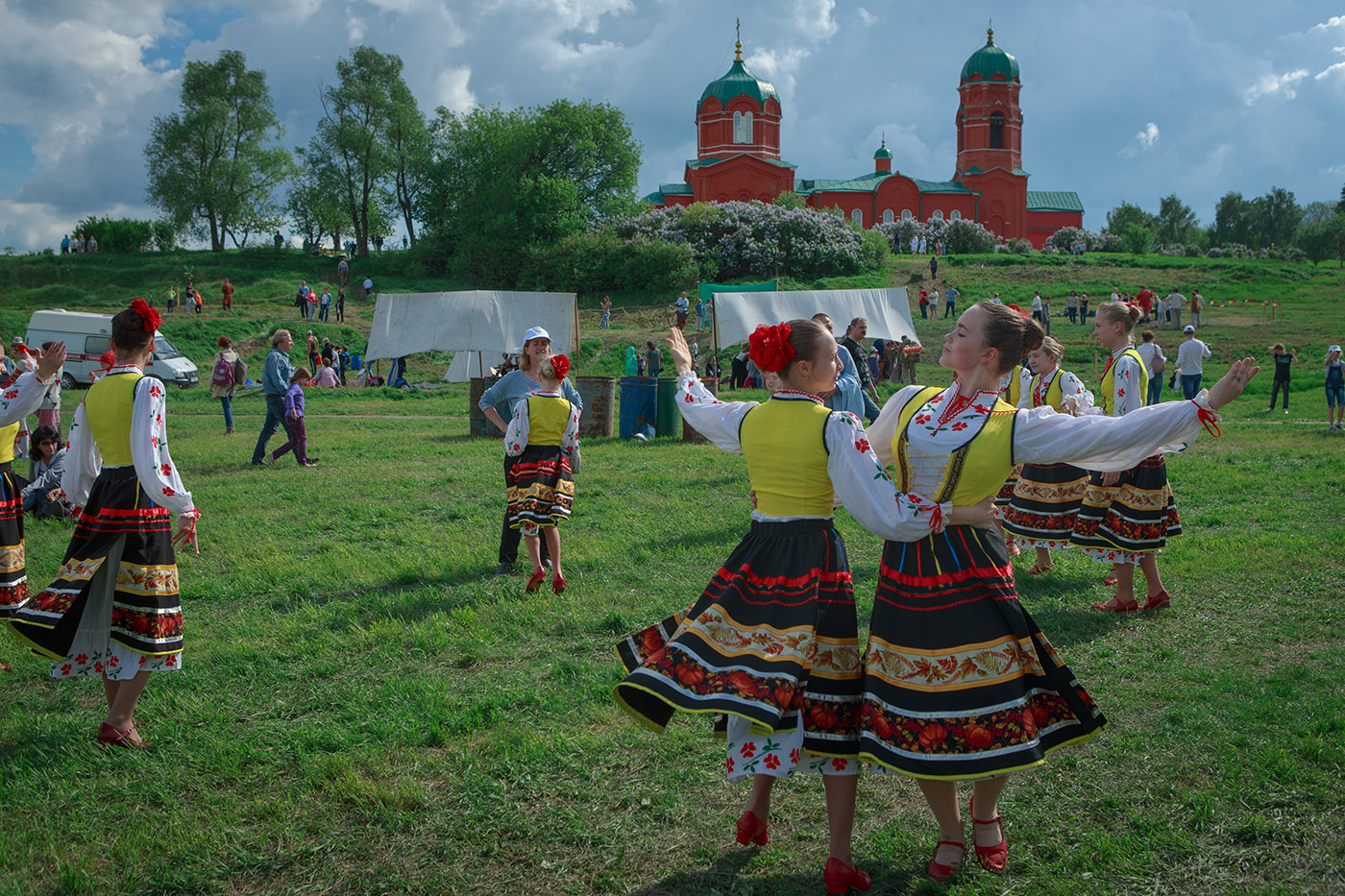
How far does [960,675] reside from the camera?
296 cm

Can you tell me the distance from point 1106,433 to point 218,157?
64.5 meters

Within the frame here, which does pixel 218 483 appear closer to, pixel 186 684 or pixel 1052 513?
pixel 186 684

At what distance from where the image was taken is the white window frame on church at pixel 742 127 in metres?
59.5

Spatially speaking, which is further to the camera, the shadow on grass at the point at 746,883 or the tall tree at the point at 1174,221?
the tall tree at the point at 1174,221

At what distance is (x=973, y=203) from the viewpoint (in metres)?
64.2

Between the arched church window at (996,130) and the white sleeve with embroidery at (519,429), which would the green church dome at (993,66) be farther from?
the white sleeve with embroidery at (519,429)

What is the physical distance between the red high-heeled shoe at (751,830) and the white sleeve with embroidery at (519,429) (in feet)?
13.2

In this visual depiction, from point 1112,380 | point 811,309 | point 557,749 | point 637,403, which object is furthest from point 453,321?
point 557,749

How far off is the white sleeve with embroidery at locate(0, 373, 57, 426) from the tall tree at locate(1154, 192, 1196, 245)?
319ft

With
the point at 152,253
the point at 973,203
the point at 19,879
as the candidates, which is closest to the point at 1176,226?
the point at 973,203

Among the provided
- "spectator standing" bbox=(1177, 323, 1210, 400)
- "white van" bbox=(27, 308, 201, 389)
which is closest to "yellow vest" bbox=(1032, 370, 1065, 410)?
"spectator standing" bbox=(1177, 323, 1210, 400)

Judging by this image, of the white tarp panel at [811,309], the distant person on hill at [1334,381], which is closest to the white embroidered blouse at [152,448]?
the white tarp panel at [811,309]

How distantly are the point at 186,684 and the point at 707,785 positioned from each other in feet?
10.4

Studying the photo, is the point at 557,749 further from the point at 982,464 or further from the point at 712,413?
the point at 982,464
